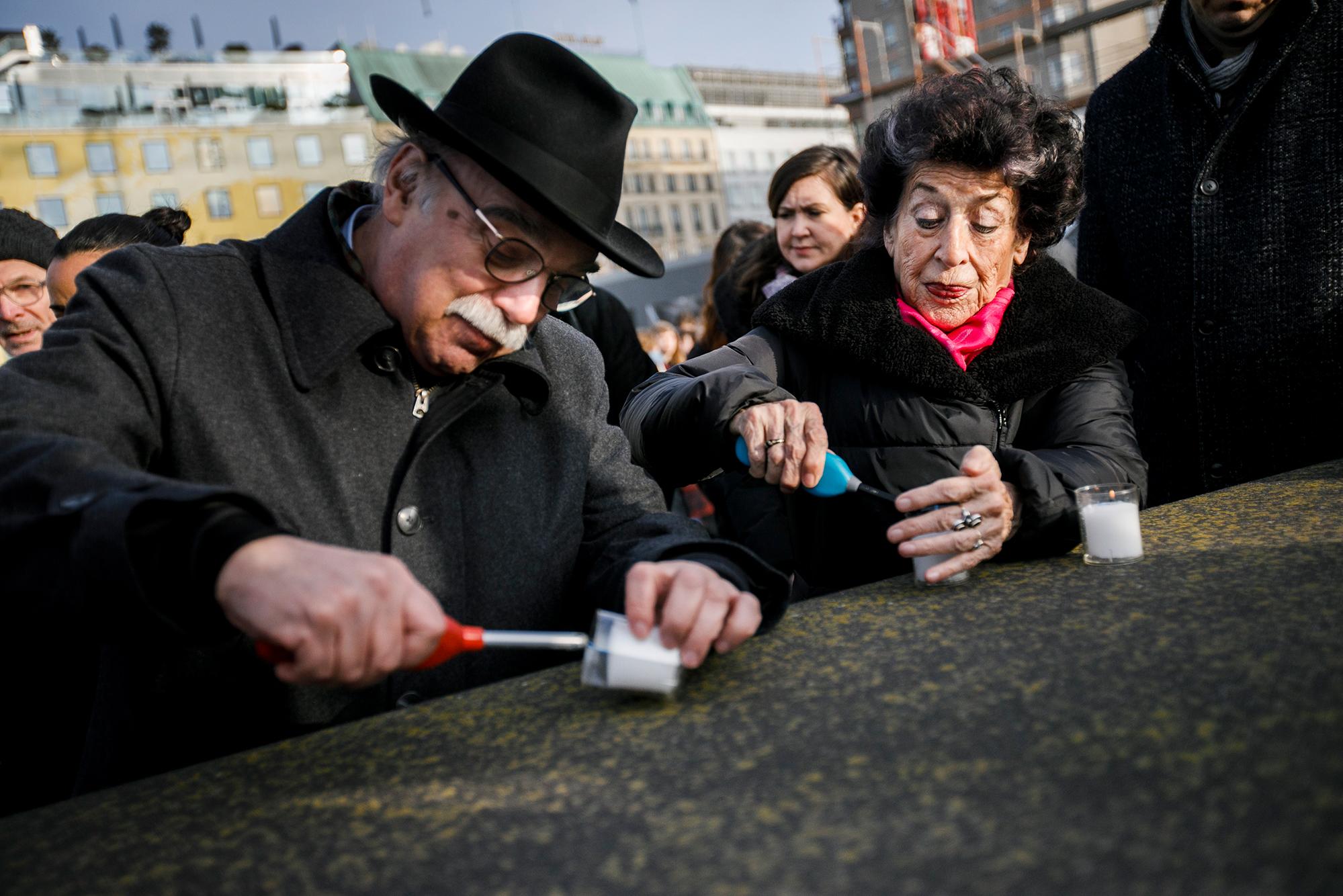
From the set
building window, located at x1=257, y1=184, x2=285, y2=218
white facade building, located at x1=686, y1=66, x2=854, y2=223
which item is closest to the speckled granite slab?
building window, located at x1=257, y1=184, x2=285, y2=218

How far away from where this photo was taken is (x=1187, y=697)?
1255 millimetres

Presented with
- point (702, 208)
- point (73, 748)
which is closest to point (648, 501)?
point (73, 748)

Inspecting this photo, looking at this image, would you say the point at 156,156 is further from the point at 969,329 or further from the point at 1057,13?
the point at 969,329

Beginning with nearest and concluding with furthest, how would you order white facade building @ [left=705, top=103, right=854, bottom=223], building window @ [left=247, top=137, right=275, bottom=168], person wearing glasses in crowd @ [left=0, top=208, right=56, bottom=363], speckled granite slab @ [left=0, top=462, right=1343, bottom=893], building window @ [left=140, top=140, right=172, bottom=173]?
speckled granite slab @ [left=0, top=462, right=1343, bottom=893] < person wearing glasses in crowd @ [left=0, top=208, right=56, bottom=363] < building window @ [left=140, top=140, right=172, bottom=173] < building window @ [left=247, top=137, right=275, bottom=168] < white facade building @ [left=705, top=103, right=854, bottom=223]

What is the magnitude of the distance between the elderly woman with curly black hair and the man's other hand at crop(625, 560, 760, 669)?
0.59 metres

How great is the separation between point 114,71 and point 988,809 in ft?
171

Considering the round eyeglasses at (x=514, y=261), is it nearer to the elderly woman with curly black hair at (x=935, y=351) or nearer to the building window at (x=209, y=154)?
the elderly woman with curly black hair at (x=935, y=351)

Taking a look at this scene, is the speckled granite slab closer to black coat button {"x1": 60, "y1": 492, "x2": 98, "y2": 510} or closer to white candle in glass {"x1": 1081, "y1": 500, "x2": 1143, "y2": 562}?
white candle in glass {"x1": 1081, "y1": 500, "x2": 1143, "y2": 562}

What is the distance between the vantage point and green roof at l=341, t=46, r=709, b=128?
49.7 meters

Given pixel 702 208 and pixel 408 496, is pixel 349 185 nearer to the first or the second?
pixel 408 496

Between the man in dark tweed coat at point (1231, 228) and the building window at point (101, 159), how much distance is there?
48.6 m

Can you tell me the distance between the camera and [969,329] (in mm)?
2428

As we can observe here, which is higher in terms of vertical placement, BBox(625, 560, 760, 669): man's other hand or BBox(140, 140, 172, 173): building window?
BBox(140, 140, 172, 173): building window

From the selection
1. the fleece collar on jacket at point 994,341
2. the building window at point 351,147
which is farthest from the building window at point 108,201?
the fleece collar on jacket at point 994,341
